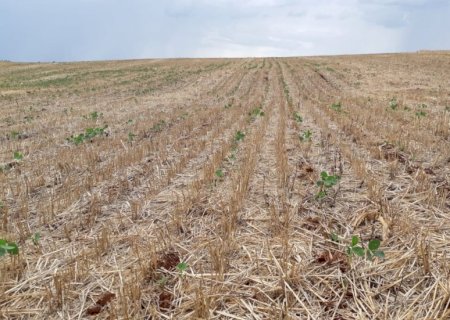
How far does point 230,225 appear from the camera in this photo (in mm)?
4324

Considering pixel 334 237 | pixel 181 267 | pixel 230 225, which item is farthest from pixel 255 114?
pixel 181 267

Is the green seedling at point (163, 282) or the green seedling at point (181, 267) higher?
the green seedling at point (181, 267)

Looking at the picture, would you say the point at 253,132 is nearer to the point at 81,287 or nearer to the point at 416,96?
the point at 81,287

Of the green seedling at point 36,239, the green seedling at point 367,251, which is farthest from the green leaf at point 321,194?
the green seedling at point 36,239

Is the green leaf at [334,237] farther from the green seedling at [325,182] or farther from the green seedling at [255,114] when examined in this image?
the green seedling at [255,114]

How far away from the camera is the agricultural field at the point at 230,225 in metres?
3.24

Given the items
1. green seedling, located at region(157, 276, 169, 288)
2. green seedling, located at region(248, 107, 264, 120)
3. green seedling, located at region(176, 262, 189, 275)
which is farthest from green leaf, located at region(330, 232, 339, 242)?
green seedling, located at region(248, 107, 264, 120)

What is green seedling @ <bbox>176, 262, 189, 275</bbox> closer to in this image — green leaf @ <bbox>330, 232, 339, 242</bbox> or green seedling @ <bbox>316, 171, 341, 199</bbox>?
green leaf @ <bbox>330, 232, 339, 242</bbox>

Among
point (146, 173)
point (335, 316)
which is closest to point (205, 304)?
point (335, 316)

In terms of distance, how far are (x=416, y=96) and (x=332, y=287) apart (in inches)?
627

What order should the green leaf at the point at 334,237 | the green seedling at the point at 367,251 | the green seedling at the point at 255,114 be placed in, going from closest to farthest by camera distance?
the green seedling at the point at 367,251 < the green leaf at the point at 334,237 < the green seedling at the point at 255,114

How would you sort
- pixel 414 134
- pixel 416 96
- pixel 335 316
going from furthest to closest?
pixel 416 96 → pixel 414 134 → pixel 335 316

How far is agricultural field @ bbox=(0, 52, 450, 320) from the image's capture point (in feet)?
10.6

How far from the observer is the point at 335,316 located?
3059 millimetres
